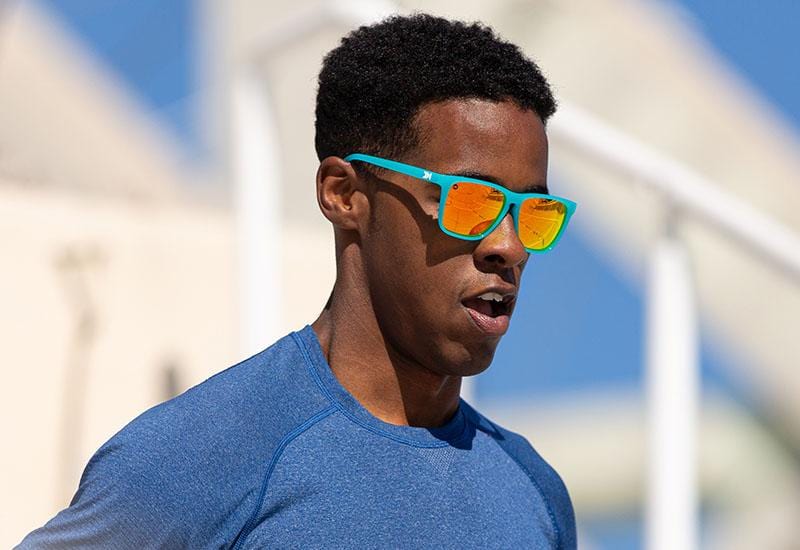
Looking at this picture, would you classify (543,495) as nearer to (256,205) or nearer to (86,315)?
(256,205)

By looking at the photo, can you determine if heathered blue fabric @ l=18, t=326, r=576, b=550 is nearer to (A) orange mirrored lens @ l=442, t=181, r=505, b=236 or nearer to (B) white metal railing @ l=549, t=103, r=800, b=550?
(A) orange mirrored lens @ l=442, t=181, r=505, b=236

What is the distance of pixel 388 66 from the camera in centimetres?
179

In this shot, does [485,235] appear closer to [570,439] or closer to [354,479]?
[354,479]

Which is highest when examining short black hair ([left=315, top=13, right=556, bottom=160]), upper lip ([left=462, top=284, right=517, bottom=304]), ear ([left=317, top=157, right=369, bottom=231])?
short black hair ([left=315, top=13, right=556, bottom=160])

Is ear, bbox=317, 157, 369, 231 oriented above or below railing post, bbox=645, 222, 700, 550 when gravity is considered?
above

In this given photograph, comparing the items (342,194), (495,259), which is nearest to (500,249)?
(495,259)

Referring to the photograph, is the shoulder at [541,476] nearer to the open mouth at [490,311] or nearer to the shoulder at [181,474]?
the open mouth at [490,311]

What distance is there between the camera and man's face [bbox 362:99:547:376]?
5.63 ft

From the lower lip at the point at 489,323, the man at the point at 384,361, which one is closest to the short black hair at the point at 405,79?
the man at the point at 384,361

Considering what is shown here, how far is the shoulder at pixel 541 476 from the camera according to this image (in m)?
1.96

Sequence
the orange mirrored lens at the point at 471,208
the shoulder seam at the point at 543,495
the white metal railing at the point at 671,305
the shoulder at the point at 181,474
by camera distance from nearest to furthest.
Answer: the shoulder at the point at 181,474 → the orange mirrored lens at the point at 471,208 → the shoulder seam at the point at 543,495 → the white metal railing at the point at 671,305

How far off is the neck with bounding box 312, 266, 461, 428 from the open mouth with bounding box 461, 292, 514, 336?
0.13m

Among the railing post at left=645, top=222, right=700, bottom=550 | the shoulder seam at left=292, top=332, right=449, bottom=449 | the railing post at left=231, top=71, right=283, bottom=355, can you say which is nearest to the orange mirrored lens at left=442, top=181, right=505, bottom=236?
the shoulder seam at left=292, top=332, right=449, bottom=449

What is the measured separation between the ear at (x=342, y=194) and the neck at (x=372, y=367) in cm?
9
